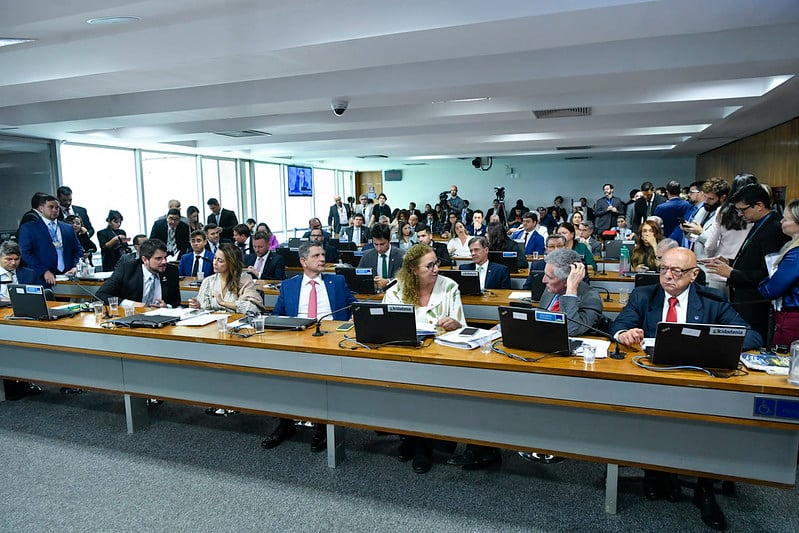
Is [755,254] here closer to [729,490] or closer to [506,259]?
[729,490]

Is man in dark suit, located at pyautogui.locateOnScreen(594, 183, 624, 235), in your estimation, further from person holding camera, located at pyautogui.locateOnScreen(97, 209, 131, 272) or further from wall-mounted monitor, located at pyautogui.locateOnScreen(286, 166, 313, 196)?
person holding camera, located at pyautogui.locateOnScreen(97, 209, 131, 272)

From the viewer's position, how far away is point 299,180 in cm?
1620

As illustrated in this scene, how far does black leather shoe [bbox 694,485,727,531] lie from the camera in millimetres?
2475

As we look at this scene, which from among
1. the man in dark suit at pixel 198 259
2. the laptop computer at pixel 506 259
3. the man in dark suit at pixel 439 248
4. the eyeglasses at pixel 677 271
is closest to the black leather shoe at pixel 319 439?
the eyeglasses at pixel 677 271

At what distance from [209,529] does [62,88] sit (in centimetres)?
470

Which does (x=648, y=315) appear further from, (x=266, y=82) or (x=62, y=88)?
(x=62, y=88)

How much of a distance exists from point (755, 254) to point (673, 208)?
10.9ft

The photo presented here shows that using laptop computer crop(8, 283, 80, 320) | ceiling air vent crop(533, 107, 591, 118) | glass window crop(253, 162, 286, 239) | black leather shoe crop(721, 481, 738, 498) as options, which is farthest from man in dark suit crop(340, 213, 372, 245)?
black leather shoe crop(721, 481, 738, 498)

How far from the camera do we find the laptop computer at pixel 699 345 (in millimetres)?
2232

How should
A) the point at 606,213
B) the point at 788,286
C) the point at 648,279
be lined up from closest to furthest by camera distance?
the point at 788,286 → the point at 648,279 → the point at 606,213

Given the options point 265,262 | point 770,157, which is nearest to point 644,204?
point 770,157

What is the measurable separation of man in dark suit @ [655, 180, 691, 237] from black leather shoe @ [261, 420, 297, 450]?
5418 mm

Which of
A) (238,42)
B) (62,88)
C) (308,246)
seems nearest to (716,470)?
(308,246)

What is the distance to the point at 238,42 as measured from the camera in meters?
4.08
